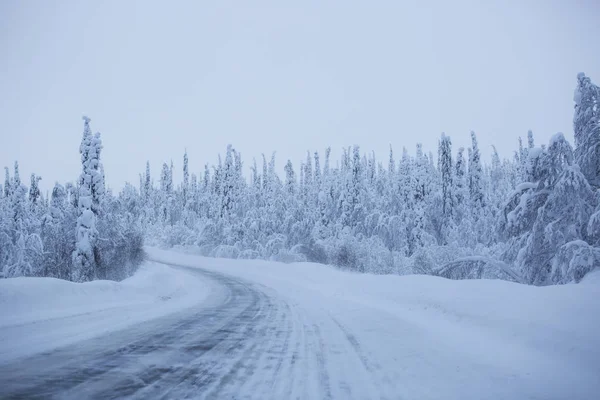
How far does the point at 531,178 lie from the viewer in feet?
45.3

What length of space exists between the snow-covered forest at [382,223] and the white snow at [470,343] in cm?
360

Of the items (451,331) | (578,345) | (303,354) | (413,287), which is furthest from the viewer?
(413,287)

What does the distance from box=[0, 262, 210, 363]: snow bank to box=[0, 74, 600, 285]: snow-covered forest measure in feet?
28.7

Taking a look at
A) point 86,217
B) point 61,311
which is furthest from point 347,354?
point 86,217

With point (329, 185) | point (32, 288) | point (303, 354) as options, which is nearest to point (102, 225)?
point (32, 288)

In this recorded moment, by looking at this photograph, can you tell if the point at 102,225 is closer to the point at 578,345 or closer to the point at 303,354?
the point at 303,354

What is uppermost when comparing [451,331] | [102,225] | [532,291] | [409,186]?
[409,186]

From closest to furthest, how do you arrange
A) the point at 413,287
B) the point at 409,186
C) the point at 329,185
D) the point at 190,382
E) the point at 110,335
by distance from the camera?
the point at 190,382 → the point at 110,335 → the point at 413,287 → the point at 409,186 → the point at 329,185

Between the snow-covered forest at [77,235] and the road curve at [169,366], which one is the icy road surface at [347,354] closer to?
the road curve at [169,366]

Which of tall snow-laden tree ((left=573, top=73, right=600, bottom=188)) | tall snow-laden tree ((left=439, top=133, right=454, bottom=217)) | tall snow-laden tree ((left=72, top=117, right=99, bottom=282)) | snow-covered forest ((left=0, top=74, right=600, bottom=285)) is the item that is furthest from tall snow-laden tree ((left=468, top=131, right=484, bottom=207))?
tall snow-laden tree ((left=72, top=117, right=99, bottom=282))

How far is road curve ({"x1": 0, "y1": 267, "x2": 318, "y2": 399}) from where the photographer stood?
3.91m

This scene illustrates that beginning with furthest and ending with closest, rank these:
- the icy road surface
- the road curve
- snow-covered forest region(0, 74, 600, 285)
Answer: snow-covered forest region(0, 74, 600, 285), the icy road surface, the road curve

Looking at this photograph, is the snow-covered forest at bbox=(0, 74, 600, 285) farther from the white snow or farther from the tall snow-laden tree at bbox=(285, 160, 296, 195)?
the white snow

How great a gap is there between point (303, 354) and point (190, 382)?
1938mm
